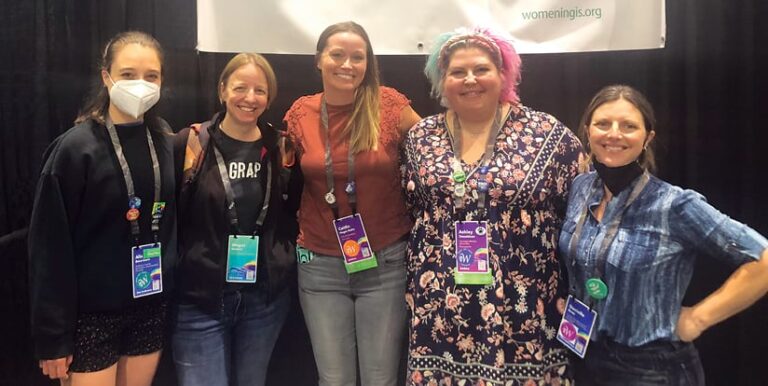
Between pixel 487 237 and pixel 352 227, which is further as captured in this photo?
pixel 352 227

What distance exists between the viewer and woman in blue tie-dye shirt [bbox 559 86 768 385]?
1.28m

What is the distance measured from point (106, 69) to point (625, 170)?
1.54m

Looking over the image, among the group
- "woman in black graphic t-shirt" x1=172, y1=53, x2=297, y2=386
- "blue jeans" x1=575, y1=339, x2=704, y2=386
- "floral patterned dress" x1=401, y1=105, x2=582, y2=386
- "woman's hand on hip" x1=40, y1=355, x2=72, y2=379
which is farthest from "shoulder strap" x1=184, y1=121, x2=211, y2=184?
"blue jeans" x1=575, y1=339, x2=704, y2=386

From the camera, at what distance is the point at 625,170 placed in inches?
54.4

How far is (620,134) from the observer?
4.47 ft

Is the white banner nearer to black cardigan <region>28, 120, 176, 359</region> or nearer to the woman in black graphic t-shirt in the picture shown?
the woman in black graphic t-shirt

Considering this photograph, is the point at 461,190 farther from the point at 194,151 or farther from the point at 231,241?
the point at 194,151

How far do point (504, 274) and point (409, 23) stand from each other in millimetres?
1114

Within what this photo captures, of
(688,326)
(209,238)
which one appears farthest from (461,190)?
(209,238)

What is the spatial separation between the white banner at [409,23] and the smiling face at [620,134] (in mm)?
739

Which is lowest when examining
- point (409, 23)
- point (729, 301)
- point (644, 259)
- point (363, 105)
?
point (729, 301)

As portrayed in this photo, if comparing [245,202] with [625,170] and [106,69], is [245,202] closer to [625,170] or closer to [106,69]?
[106,69]

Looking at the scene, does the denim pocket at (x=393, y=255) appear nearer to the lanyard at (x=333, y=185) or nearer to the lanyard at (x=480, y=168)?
the lanyard at (x=333, y=185)

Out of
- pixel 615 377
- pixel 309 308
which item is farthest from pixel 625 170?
pixel 309 308
